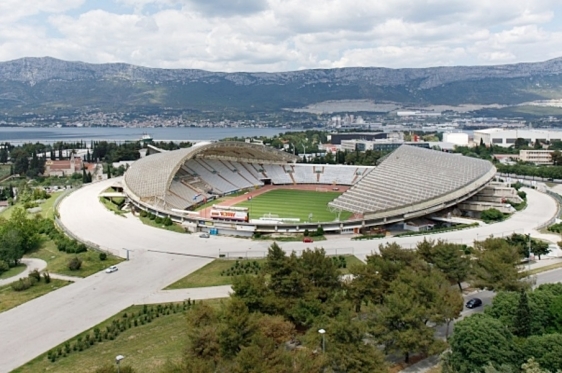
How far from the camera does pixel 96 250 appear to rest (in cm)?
3838

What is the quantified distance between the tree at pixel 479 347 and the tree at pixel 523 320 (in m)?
1.84

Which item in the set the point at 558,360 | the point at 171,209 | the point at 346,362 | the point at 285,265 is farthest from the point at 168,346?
the point at 171,209

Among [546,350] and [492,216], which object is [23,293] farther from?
[492,216]

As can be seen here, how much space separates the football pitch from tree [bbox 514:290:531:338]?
94.5 feet

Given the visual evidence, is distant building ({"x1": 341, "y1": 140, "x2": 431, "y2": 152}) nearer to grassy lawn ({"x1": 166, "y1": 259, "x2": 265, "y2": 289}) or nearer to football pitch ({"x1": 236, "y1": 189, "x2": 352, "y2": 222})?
football pitch ({"x1": 236, "y1": 189, "x2": 352, "y2": 222})

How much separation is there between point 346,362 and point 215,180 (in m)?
53.5

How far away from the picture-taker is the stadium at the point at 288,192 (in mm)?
45938

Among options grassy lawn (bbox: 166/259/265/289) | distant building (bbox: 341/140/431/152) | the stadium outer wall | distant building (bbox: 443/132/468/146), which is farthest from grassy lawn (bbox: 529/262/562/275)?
distant building (bbox: 443/132/468/146)

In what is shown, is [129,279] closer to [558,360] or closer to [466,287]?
[466,287]

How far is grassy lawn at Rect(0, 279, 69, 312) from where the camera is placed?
90.8 ft

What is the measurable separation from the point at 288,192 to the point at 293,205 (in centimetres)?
1104

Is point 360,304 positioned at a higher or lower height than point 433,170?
lower

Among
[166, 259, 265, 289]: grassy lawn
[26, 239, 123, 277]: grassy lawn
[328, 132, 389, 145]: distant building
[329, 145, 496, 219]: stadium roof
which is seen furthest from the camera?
[328, 132, 389, 145]: distant building

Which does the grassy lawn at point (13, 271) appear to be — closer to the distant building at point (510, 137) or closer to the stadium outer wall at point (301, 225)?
the stadium outer wall at point (301, 225)
